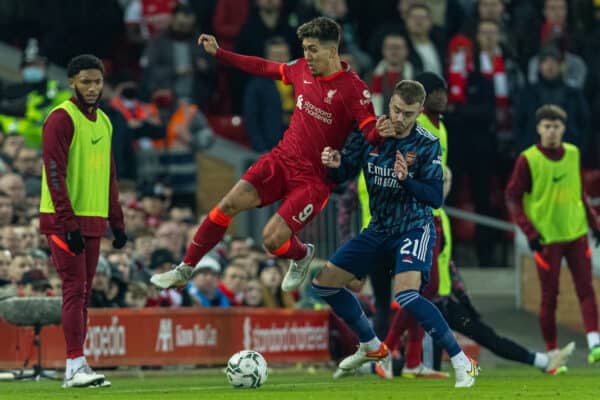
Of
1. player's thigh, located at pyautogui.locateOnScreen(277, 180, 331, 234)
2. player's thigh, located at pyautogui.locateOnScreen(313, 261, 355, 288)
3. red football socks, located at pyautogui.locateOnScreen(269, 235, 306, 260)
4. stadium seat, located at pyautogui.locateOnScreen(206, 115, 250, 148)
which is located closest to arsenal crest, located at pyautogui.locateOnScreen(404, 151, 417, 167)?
player's thigh, located at pyautogui.locateOnScreen(277, 180, 331, 234)

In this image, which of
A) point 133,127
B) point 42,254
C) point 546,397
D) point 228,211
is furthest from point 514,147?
point 546,397

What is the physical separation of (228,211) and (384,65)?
6585 millimetres

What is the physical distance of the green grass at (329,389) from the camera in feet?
42.9

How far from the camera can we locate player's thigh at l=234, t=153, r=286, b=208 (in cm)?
1469

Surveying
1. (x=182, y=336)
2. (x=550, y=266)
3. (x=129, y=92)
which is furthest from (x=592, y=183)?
(x=182, y=336)

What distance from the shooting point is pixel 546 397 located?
12914 millimetres

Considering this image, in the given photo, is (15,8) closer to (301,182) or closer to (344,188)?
(344,188)

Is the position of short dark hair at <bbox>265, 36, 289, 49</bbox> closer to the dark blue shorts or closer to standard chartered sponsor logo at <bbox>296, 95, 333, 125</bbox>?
standard chartered sponsor logo at <bbox>296, 95, 333, 125</bbox>

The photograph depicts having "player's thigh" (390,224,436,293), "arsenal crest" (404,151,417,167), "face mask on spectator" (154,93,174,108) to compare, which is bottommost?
"player's thigh" (390,224,436,293)

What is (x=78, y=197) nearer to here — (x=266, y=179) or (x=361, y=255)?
(x=266, y=179)

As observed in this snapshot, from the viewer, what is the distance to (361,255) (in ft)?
47.8

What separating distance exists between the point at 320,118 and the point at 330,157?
73cm

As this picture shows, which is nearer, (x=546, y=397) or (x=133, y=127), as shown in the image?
(x=546, y=397)

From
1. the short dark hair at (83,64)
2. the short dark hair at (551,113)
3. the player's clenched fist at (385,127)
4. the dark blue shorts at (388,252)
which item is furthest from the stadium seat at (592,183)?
the short dark hair at (83,64)
